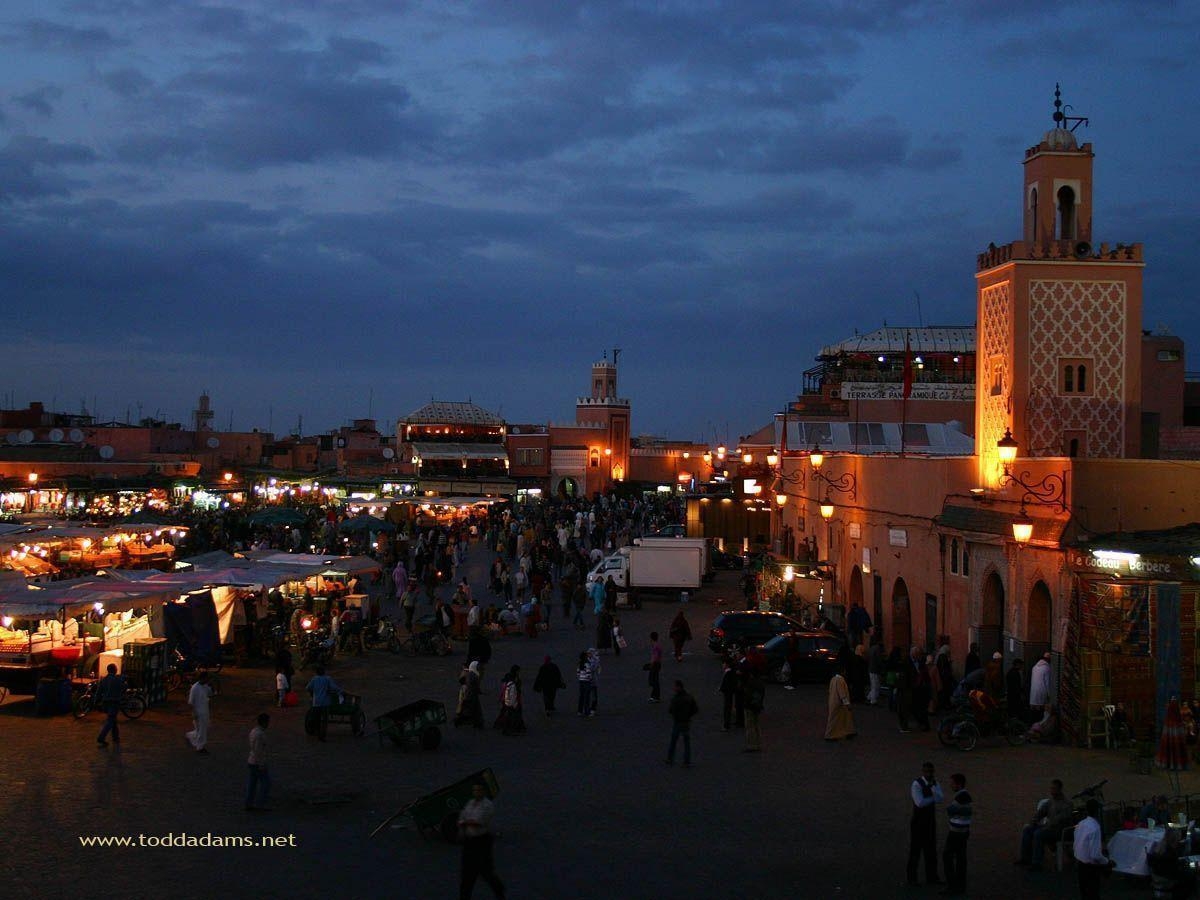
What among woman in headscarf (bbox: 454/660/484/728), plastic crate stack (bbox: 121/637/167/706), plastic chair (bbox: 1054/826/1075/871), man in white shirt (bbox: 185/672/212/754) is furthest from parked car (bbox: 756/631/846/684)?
plastic chair (bbox: 1054/826/1075/871)

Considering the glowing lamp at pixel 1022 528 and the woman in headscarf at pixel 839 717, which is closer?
the woman in headscarf at pixel 839 717

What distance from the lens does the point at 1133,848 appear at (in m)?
10.3

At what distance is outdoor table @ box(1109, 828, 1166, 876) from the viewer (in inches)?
400

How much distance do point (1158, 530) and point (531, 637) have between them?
47.3 ft

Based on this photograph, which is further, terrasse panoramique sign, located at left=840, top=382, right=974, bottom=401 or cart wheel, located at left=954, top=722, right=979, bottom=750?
terrasse panoramique sign, located at left=840, top=382, right=974, bottom=401

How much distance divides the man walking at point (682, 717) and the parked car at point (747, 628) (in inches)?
339

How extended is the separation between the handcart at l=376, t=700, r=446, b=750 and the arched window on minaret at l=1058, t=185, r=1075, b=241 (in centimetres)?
1496

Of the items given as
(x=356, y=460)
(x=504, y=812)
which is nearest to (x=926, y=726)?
(x=504, y=812)

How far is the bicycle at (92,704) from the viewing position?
648 inches

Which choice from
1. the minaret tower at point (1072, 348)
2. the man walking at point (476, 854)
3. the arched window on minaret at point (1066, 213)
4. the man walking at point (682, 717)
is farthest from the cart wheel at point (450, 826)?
the arched window on minaret at point (1066, 213)

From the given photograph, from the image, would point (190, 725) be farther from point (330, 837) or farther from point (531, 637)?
point (531, 637)

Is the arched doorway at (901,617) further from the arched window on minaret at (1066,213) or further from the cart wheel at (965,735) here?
the cart wheel at (965,735)

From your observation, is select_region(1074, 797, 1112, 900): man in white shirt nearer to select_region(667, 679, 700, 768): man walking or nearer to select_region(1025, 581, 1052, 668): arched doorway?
select_region(667, 679, 700, 768): man walking

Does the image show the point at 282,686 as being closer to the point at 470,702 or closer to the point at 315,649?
the point at 470,702
